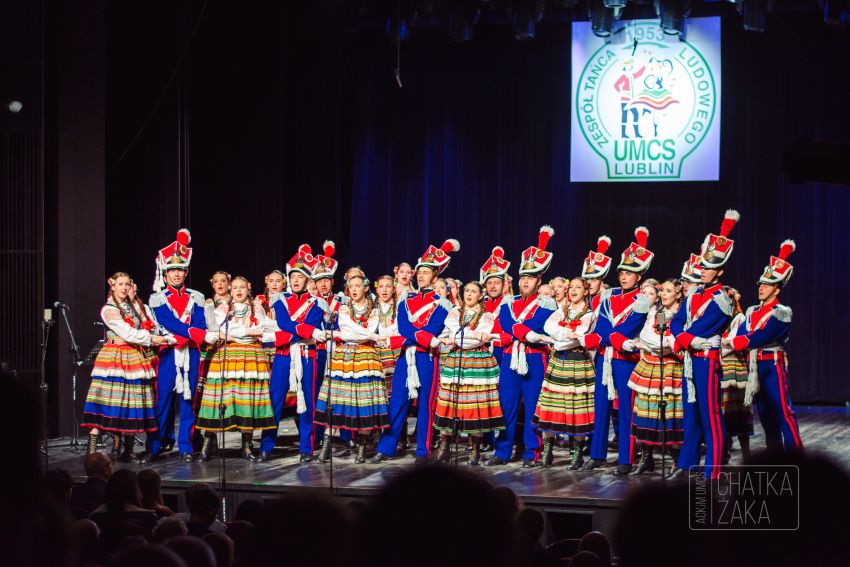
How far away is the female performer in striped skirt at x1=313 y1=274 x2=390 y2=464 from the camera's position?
7.68 metres

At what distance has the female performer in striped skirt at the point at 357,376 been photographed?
7684 millimetres

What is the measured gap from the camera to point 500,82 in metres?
12.5

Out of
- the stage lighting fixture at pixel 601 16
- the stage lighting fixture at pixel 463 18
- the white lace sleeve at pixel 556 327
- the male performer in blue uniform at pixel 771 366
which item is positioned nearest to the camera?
the male performer in blue uniform at pixel 771 366

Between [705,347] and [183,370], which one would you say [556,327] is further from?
[183,370]

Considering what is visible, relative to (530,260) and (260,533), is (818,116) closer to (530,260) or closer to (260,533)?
(530,260)

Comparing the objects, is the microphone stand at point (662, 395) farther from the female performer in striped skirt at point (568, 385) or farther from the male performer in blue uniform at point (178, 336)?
the male performer in blue uniform at point (178, 336)

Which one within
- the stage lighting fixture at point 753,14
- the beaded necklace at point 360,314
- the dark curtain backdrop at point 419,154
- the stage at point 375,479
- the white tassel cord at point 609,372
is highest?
the stage lighting fixture at point 753,14

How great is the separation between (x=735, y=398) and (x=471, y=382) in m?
1.95

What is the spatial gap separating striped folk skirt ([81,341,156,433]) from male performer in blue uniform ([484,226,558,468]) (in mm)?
2687

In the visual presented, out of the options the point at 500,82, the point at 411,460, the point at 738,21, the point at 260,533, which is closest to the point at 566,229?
the point at 500,82

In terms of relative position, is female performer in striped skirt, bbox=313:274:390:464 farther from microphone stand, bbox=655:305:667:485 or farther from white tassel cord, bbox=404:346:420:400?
microphone stand, bbox=655:305:667:485

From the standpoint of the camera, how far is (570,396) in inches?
295

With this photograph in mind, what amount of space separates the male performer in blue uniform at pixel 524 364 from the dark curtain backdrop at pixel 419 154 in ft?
13.4

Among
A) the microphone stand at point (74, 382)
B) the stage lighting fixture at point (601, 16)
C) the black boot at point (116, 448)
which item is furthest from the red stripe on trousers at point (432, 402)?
the stage lighting fixture at point (601, 16)
